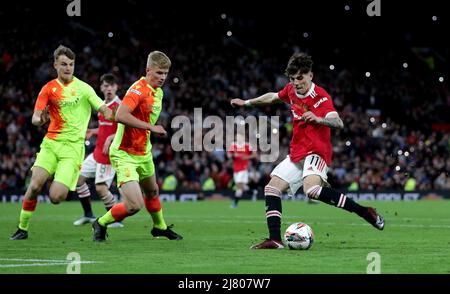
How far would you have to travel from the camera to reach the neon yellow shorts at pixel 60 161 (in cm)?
1405

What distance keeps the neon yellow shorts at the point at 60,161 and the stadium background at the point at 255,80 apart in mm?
2480

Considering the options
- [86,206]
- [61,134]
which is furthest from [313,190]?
[86,206]

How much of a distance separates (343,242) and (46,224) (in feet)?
22.3

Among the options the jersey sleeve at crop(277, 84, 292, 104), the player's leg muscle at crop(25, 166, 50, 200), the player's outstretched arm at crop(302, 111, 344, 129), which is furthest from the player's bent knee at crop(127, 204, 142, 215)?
the player's outstretched arm at crop(302, 111, 344, 129)

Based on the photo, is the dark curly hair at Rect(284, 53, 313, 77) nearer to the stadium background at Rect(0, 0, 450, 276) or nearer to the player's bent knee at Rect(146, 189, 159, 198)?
the player's bent knee at Rect(146, 189, 159, 198)

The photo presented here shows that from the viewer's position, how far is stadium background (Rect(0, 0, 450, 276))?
82.5ft

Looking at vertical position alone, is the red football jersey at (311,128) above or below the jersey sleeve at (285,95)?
below

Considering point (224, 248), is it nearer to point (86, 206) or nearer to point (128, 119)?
point (128, 119)

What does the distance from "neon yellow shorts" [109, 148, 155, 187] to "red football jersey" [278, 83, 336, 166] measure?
2.06m

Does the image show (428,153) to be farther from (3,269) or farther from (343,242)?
(3,269)

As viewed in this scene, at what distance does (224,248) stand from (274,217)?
0.74 m

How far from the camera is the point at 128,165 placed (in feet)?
43.1

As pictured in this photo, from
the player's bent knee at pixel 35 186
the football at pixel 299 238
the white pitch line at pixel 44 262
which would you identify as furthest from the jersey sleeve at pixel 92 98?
the white pitch line at pixel 44 262

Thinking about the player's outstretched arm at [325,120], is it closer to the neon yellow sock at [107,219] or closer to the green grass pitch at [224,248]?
the green grass pitch at [224,248]
